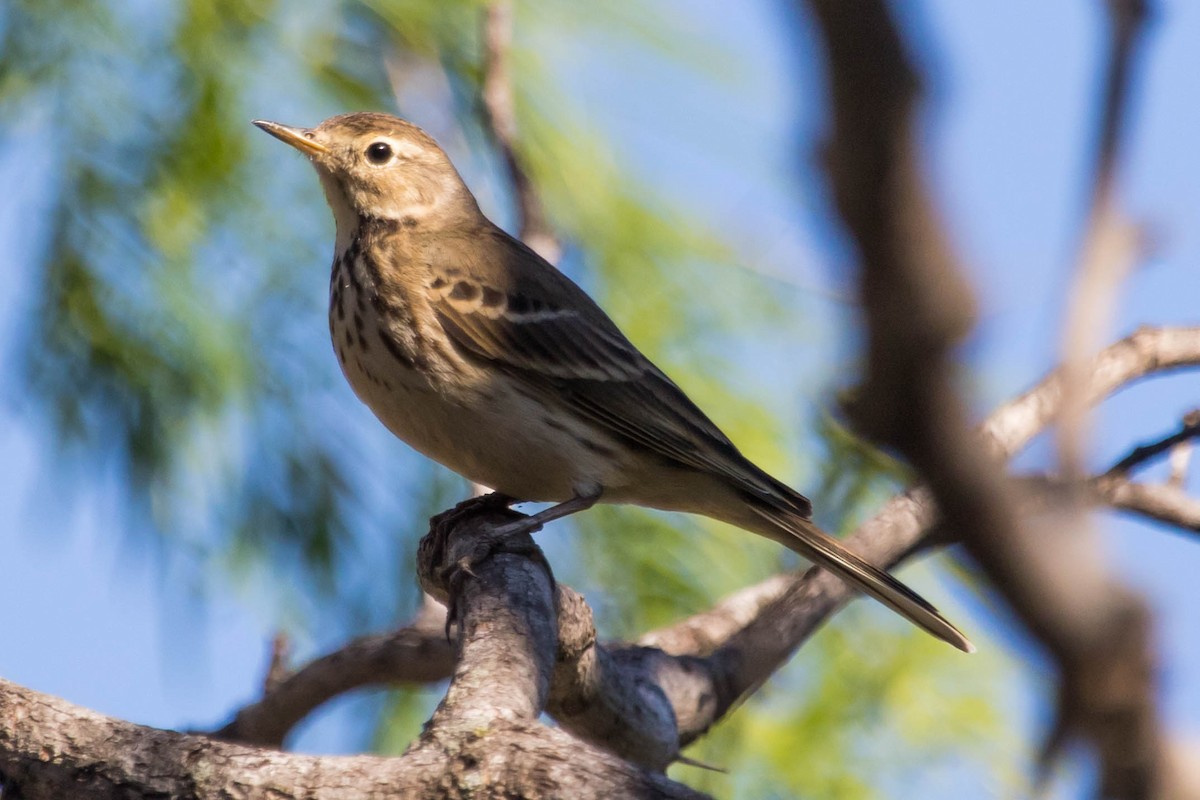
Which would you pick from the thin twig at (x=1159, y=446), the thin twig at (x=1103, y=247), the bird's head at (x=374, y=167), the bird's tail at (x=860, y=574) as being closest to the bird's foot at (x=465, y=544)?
the bird's tail at (x=860, y=574)

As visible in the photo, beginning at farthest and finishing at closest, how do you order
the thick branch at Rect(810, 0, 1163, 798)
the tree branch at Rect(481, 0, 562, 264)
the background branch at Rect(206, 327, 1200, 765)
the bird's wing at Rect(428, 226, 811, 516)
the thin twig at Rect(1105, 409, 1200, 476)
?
the tree branch at Rect(481, 0, 562, 264), the bird's wing at Rect(428, 226, 811, 516), the background branch at Rect(206, 327, 1200, 765), the thin twig at Rect(1105, 409, 1200, 476), the thick branch at Rect(810, 0, 1163, 798)

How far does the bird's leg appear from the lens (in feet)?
13.4

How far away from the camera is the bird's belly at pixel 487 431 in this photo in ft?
14.3

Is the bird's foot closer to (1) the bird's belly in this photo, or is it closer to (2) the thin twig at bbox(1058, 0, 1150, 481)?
(1) the bird's belly

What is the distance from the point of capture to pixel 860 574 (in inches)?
167

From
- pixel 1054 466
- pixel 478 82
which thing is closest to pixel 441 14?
pixel 478 82

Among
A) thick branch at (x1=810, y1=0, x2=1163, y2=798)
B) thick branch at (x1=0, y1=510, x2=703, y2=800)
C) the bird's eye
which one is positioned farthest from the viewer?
the bird's eye

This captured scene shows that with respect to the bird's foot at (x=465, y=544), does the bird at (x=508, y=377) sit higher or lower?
higher

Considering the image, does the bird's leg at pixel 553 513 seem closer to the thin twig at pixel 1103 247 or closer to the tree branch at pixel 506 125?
the tree branch at pixel 506 125

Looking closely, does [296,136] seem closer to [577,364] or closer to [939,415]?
[577,364]

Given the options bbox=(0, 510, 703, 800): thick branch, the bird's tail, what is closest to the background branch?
the bird's tail

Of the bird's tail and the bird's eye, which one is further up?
the bird's eye

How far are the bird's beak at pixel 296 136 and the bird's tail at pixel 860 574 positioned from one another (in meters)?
2.10

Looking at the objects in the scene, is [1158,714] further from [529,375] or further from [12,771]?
[529,375]
